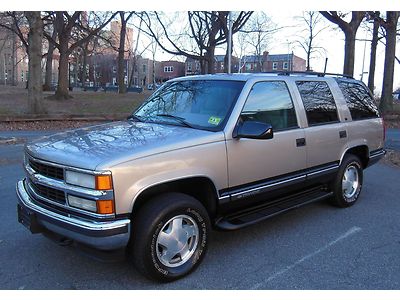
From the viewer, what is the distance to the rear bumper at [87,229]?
3.08 m

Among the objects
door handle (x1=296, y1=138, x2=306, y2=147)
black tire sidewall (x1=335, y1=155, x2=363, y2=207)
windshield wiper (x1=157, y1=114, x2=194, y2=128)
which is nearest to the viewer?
windshield wiper (x1=157, y1=114, x2=194, y2=128)

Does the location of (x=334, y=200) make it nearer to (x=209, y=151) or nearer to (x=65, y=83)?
(x=209, y=151)

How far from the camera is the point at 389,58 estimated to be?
1764cm

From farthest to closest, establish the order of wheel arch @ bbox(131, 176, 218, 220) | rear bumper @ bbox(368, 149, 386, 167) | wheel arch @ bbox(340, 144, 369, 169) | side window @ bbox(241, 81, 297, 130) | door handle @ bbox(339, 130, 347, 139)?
rear bumper @ bbox(368, 149, 386, 167)
wheel arch @ bbox(340, 144, 369, 169)
door handle @ bbox(339, 130, 347, 139)
side window @ bbox(241, 81, 297, 130)
wheel arch @ bbox(131, 176, 218, 220)

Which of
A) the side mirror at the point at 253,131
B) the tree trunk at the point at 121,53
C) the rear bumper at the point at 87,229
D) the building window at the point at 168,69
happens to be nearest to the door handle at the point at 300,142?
the side mirror at the point at 253,131

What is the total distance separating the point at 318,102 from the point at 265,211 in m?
1.72

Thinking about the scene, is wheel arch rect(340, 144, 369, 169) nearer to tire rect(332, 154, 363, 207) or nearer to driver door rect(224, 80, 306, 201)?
tire rect(332, 154, 363, 207)

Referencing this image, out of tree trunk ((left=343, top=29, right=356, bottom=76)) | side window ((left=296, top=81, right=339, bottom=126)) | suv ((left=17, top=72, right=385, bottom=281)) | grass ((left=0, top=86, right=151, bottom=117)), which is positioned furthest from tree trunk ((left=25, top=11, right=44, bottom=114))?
side window ((left=296, top=81, right=339, bottom=126))

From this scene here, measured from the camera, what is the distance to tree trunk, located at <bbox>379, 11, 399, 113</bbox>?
16531 millimetres

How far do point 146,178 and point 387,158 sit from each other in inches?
311

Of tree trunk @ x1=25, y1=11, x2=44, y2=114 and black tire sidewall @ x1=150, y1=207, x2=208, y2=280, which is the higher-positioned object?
tree trunk @ x1=25, y1=11, x2=44, y2=114

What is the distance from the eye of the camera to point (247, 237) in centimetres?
450

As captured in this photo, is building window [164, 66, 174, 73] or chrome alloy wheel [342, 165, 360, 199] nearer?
chrome alloy wheel [342, 165, 360, 199]

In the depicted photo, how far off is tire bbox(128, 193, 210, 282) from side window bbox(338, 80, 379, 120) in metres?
3.16
